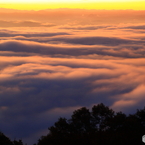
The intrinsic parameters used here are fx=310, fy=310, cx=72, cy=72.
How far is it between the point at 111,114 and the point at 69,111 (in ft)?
99.6

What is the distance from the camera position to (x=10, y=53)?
10388cm

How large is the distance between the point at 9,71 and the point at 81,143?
5799 cm

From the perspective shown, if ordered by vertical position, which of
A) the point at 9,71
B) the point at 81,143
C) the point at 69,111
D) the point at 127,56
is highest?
the point at 127,56

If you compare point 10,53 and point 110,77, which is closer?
point 110,77

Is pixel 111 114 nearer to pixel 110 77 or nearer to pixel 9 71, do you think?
pixel 110 77

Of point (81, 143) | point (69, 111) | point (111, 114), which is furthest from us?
point (69, 111)

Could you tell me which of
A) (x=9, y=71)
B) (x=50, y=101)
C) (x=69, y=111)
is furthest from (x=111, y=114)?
(x=9, y=71)

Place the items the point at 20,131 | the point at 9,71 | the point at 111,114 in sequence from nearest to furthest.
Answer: the point at 111,114
the point at 20,131
the point at 9,71

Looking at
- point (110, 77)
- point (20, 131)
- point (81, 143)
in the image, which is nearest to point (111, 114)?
point (81, 143)

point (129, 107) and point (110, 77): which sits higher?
point (110, 77)

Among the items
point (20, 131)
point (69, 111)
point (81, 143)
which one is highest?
point (69, 111)

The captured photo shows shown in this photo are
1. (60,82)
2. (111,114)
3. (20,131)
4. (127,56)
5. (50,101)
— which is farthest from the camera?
(127,56)

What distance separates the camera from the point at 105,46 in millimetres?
119188

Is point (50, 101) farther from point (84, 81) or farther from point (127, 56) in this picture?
point (127, 56)
